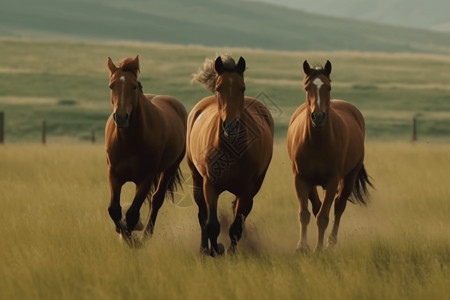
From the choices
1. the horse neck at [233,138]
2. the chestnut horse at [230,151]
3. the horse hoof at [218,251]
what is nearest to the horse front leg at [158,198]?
the chestnut horse at [230,151]

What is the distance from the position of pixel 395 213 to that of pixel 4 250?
6.13 meters

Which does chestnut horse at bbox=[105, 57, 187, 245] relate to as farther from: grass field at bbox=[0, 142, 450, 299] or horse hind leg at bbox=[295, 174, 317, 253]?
horse hind leg at bbox=[295, 174, 317, 253]

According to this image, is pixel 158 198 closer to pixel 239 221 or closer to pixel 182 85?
pixel 239 221

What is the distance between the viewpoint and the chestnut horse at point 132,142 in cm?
946

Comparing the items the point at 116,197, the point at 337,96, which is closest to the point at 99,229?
the point at 116,197

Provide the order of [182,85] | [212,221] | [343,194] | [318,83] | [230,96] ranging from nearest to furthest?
[230,96] → [212,221] → [318,83] → [343,194] → [182,85]

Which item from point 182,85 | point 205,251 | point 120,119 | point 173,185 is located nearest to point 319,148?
point 205,251

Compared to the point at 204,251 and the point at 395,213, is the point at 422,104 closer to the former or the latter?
the point at 395,213

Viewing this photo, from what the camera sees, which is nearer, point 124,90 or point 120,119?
point 120,119

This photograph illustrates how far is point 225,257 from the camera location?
8727mm

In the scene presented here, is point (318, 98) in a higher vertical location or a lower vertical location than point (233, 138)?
higher

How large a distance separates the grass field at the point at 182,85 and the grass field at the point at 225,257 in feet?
70.9

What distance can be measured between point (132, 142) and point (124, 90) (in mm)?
815

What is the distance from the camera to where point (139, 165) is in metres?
10.1
